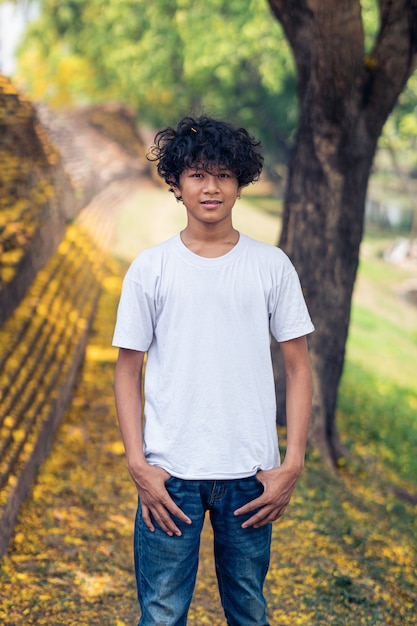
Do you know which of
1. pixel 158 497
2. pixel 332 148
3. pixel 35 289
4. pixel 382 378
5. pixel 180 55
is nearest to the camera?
pixel 158 497

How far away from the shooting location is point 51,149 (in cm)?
1058

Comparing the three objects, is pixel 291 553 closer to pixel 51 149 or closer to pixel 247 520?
pixel 247 520

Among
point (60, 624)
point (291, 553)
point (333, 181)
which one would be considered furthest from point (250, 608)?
point (333, 181)

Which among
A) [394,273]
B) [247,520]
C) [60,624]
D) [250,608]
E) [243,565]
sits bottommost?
[394,273]

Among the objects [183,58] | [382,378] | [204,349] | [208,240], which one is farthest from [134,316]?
[183,58]

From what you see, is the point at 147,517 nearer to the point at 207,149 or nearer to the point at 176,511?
the point at 176,511

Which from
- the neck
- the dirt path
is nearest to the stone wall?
the dirt path

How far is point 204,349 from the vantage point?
2.39 meters

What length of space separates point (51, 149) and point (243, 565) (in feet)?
29.2

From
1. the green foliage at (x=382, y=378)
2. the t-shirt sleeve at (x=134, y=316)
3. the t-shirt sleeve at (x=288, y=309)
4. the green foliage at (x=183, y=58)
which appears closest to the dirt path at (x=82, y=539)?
the t-shirt sleeve at (x=134, y=316)

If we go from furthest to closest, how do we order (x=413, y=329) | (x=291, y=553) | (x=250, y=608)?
(x=413, y=329) → (x=291, y=553) → (x=250, y=608)

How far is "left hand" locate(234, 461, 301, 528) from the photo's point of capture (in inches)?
95.2

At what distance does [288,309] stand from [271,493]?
579mm

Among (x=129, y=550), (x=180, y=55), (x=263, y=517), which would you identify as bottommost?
(x=129, y=550)
